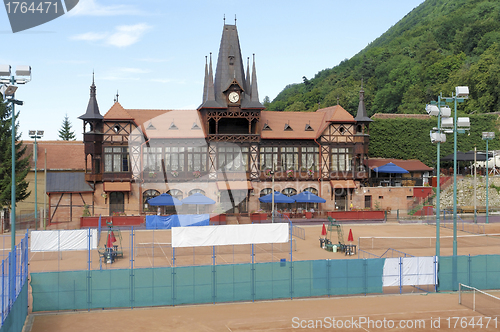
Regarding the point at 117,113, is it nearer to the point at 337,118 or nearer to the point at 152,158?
Answer: the point at 152,158

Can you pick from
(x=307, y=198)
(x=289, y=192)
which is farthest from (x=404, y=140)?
(x=307, y=198)

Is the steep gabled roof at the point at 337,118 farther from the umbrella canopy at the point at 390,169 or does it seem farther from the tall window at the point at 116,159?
the tall window at the point at 116,159

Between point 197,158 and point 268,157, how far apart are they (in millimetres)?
7174

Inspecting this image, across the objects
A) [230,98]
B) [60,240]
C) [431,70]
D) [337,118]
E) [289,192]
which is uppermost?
[431,70]

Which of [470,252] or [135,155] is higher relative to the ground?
[135,155]

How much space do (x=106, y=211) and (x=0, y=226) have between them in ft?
29.0

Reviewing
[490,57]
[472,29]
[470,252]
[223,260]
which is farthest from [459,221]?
[472,29]

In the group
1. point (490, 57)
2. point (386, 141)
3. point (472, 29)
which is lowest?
point (386, 141)

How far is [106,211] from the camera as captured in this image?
47.3 m

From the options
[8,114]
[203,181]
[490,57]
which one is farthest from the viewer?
[490,57]

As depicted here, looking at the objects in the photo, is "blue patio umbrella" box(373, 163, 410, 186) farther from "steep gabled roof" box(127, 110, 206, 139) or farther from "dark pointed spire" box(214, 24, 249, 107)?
"steep gabled roof" box(127, 110, 206, 139)

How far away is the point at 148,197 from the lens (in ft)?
161

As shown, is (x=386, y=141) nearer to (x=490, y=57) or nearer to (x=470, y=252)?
(x=490, y=57)

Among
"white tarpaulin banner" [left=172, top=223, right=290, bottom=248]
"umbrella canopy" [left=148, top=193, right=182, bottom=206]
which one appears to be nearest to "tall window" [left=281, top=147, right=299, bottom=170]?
"umbrella canopy" [left=148, top=193, right=182, bottom=206]
